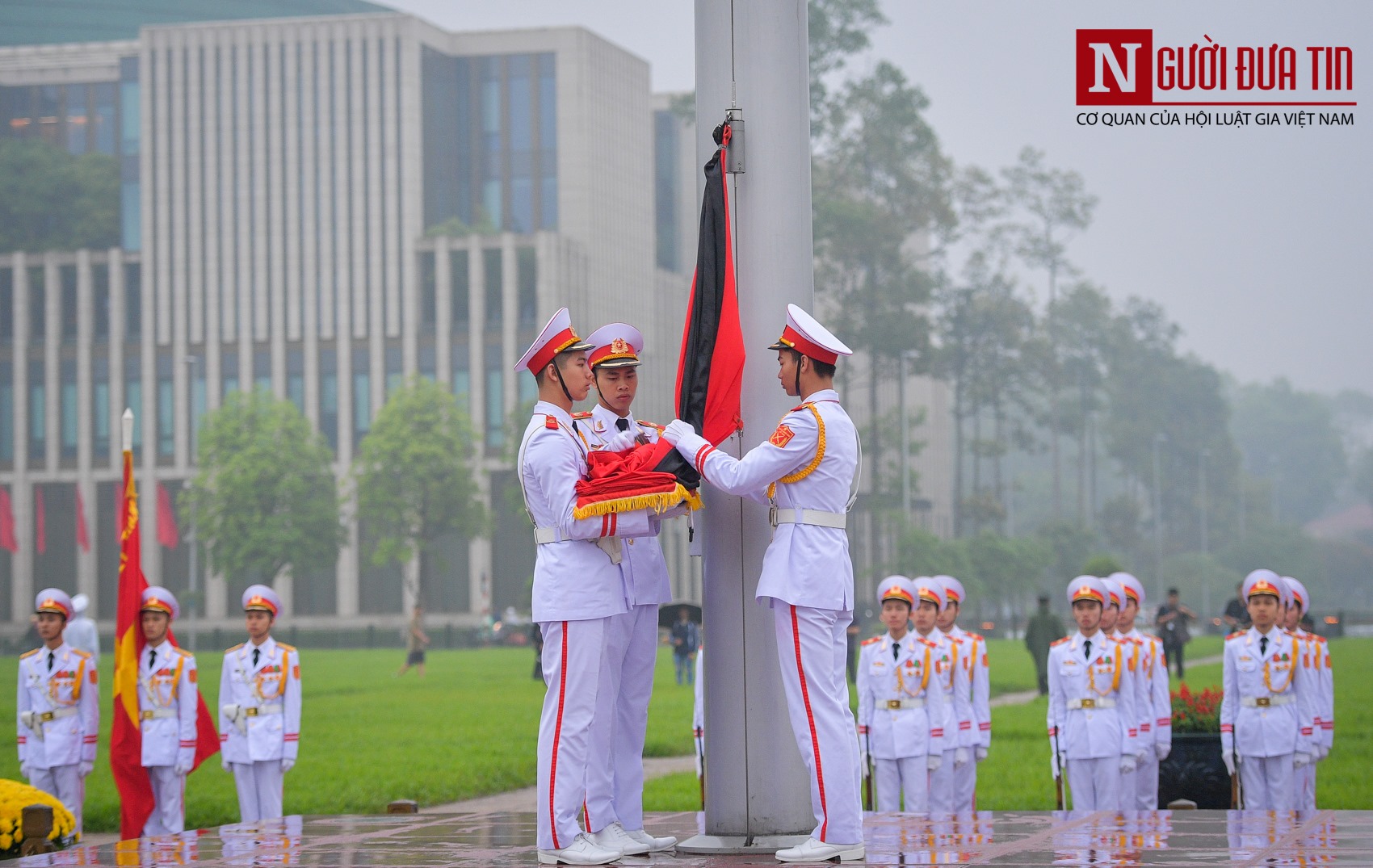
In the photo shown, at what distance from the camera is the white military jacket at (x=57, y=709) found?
38.0 ft

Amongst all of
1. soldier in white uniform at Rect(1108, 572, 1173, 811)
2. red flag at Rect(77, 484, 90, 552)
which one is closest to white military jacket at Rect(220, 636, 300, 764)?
soldier in white uniform at Rect(1108, 572, 1173, 811)

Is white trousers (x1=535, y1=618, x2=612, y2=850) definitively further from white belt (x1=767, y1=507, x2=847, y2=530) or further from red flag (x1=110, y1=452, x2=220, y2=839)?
red flag (x1=110, y1=452, x2=220, y2=839)

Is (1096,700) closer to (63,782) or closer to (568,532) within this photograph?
(568,532)

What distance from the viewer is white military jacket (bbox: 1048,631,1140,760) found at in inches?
417

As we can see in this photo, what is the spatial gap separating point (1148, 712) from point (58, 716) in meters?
7.54

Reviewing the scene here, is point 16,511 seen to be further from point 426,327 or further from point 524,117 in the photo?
point 524,117

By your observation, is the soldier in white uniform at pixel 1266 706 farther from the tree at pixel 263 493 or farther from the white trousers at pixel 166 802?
the tree at pixel 263 493

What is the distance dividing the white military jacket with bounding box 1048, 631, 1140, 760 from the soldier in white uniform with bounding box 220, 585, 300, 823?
16.6 ft

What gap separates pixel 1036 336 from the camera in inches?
2569

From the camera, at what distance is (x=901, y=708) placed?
11.1 meters

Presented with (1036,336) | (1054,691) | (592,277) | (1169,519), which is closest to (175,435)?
(592,277)

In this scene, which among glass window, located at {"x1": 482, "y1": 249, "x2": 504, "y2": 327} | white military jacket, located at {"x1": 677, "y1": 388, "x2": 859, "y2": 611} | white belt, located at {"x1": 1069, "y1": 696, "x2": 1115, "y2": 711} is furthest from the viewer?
glass window, located at {"x1": 482, "y1": 249, "x2": 504, "y2": 327}

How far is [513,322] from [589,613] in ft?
188

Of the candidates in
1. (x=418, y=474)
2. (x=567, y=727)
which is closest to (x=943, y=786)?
(x=567, y=727)
